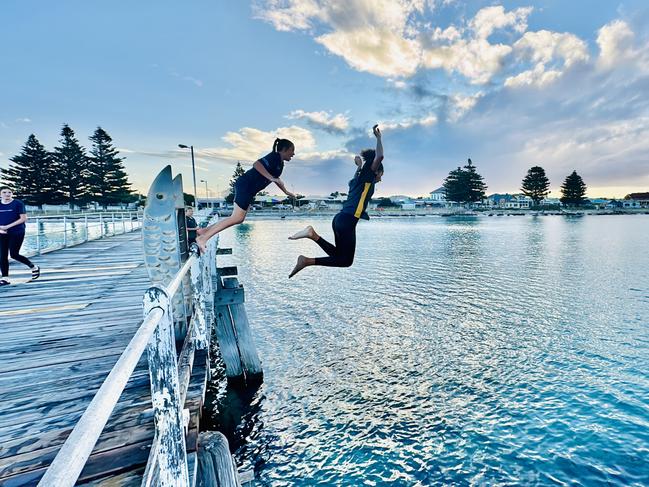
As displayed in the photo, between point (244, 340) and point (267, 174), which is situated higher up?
point (267, 174)

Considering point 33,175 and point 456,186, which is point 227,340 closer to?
point 33,175

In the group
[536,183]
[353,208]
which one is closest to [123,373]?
[353,208]

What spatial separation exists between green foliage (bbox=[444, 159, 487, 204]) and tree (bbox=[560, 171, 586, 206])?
1257 inches

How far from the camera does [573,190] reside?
122688mm

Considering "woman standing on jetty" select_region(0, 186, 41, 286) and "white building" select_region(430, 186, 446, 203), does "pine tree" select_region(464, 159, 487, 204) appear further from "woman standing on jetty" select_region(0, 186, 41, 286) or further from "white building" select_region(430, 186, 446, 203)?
"woman standing on jetty" select_region(0, 186, 41, 286)

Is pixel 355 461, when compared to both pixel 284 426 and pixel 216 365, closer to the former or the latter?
pixel 284 426

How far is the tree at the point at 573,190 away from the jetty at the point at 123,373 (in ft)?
480

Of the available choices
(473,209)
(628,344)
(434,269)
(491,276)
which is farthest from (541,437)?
(473,209)

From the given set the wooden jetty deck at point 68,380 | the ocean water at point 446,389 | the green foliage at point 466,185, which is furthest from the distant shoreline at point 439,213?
the wooden jetty deck at point 68,380

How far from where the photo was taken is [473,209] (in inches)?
4855

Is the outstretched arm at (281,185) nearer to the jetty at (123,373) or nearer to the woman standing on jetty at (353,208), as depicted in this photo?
the woman standing on jetty at (353,208)

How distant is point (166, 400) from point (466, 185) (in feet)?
413

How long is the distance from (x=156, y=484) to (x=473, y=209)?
133768 millimetres

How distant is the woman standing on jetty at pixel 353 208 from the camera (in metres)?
4.97
